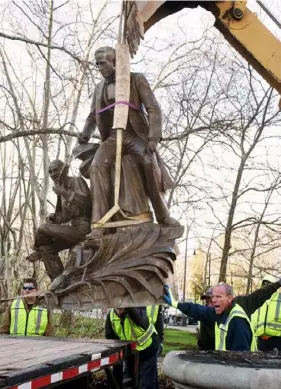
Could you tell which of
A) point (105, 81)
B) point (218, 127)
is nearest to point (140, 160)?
point (105, 81)

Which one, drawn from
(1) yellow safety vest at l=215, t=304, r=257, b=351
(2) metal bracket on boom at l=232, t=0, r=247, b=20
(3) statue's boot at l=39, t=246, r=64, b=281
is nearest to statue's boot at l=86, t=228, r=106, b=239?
(3) statue's boot at l=39, t=246, r=64, b=281

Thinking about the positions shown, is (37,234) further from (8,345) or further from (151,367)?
(151,367)

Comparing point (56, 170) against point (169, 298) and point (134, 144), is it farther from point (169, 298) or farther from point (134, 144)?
point (169, 298)

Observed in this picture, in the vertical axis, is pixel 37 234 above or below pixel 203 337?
above

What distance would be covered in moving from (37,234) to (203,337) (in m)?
2.11

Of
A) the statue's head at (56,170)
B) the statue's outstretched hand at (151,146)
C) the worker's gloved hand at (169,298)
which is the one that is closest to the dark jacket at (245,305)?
the worker's gloved hand at (169,298)

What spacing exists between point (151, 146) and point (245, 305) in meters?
2.16

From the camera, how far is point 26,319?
22.8 ft

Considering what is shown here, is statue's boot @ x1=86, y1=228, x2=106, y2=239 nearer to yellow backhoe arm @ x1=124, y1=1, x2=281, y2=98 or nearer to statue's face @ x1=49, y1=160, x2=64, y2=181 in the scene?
statue's face @ x1=49, y1=160, x2=64, y2=181

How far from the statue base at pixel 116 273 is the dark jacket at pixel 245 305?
655 mm

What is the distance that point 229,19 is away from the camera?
696 cm

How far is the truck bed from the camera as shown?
12.4 feet

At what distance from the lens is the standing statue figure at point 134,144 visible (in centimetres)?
641

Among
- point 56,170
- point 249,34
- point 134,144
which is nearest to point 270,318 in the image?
point 134,144
